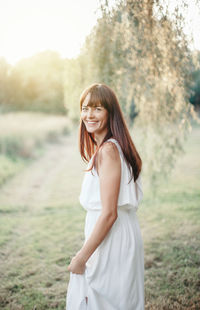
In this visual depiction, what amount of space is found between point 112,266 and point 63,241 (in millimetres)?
2720

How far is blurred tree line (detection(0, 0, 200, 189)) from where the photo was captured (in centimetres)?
261

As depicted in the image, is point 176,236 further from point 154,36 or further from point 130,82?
point 154,36

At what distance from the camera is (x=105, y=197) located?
4.40ft

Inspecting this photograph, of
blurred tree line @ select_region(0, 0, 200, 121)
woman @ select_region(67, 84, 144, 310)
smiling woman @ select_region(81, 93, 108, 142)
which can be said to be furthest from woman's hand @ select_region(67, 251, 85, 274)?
blurred tree line @ select_region(0, 0, 200, 121)

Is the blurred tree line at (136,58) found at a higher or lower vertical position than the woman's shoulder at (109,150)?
higher

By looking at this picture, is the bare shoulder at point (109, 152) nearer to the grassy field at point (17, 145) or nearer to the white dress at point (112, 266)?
the white dress at point (112, 266)

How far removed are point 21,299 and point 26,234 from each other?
1.74 m

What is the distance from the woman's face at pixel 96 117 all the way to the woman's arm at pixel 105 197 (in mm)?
197

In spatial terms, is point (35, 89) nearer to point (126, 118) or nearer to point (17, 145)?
point (17, 145)

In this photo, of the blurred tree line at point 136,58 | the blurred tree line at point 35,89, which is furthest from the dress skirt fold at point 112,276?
the blurred tree line at point 35,89

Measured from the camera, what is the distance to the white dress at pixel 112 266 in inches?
56.4

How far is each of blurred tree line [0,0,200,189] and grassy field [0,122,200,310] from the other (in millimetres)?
1083

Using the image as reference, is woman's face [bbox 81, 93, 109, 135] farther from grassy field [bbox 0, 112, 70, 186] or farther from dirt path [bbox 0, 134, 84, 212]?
grassy field [bbox 0, 112, 70, 186]

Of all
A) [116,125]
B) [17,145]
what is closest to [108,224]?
[116,125]
